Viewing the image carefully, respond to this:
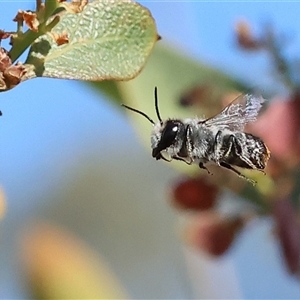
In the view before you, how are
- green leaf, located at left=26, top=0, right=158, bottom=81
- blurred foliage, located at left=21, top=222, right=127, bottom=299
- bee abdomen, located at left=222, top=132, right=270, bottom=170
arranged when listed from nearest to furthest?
green leaf, located at left=26, top=0, right=158, bottom=81 → bee abdomen, located at left=222, top=132, right=270, bottom=170 → blurred foliage, located at left=21, top=222, right=127, bottom=299

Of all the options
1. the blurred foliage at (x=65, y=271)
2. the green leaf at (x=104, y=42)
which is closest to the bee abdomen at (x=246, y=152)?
the green leaf at (x=104, y=42)

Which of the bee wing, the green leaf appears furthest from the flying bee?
the green leaf

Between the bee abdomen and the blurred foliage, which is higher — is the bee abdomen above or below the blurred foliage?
above

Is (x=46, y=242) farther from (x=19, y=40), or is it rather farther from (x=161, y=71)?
(x=19, y=40)

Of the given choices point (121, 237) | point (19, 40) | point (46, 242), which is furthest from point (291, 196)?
point (121, 237)

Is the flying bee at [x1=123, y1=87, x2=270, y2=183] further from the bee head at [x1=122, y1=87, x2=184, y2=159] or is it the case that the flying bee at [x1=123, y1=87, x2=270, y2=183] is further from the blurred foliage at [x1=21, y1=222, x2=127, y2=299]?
the blurred foliage at [x1=21, y1=222, x2=127, y2=299]

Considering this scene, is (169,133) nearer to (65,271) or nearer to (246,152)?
(246,152)

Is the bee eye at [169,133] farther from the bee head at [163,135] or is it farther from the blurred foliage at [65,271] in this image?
the blurred foliage at [65,271]

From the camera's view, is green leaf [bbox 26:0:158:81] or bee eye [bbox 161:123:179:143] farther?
bee eye [bbox 161:123:179:143]
